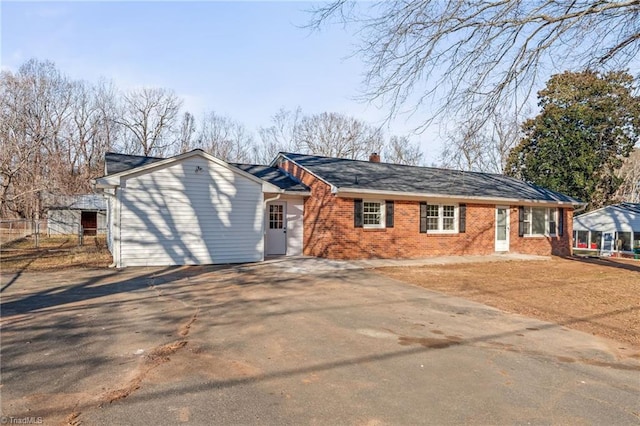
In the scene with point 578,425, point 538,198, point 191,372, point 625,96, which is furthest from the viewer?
point 538,198

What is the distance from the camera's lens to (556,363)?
469 centimetres

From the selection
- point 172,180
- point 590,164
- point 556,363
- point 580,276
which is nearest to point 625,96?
point 580,276

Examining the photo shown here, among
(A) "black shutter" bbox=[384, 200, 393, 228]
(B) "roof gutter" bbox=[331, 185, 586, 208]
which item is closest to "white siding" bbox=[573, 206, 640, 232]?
(B) "roof gutter" bbox=[331, 185, 586, 208]

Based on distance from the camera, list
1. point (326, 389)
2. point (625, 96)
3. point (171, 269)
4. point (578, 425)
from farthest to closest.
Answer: point (171, 269), point (625, 96), point (326, 389), point (578, 425)

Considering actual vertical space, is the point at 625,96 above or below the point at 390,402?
above

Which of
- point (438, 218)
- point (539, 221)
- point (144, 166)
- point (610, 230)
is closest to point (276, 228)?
point (144, 166)

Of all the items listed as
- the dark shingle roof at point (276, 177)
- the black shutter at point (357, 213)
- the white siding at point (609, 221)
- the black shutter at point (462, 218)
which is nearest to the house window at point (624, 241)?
the white siding at point (609, 221)

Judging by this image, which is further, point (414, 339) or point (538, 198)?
point (538, 198)

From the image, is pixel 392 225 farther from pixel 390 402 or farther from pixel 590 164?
pixel 590 164

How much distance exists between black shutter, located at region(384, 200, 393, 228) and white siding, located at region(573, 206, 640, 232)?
22.4 metres

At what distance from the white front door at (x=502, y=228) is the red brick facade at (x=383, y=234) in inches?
9.0

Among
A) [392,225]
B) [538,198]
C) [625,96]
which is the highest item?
[625,96]

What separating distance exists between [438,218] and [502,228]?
12.6 ft

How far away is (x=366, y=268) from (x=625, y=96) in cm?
813
